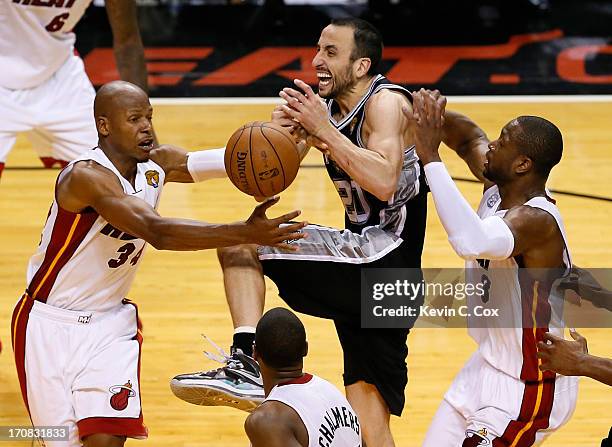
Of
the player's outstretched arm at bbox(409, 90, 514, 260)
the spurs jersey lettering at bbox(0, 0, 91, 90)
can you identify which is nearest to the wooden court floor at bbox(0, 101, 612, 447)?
the player's outstretched arm at bbox(409, 90, 514, 260)

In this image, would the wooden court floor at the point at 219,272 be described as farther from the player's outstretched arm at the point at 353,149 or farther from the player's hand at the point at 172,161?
the player's hand at the point at 172,161

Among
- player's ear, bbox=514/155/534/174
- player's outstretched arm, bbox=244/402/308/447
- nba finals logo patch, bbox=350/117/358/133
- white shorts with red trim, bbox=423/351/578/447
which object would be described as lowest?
player's outstretched arm, bbox=244/402/308/447

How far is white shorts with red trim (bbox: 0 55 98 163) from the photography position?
277 inches

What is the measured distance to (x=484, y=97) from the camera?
41.2ft

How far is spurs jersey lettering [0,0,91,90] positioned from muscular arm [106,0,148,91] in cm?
30

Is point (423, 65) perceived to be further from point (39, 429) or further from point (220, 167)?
point (39, 429)

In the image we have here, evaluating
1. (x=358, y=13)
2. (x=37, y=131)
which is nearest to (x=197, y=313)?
(x=37, y=131)

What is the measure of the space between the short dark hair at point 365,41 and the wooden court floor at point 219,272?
109 centimetres

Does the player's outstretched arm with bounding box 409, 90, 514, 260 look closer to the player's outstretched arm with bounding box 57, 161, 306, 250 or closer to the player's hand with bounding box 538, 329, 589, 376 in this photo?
the player's hand with bounding box 538, 329, 589, 376

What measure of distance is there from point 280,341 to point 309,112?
1.32 m

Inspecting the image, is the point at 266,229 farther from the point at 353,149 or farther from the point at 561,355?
the point at 561,355

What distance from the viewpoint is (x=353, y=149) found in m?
5.08

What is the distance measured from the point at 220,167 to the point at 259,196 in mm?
786

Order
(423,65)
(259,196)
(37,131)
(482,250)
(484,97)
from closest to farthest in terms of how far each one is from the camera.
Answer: (482,250)
(259,196)
(37,131)
(484,97)
(423,65)
